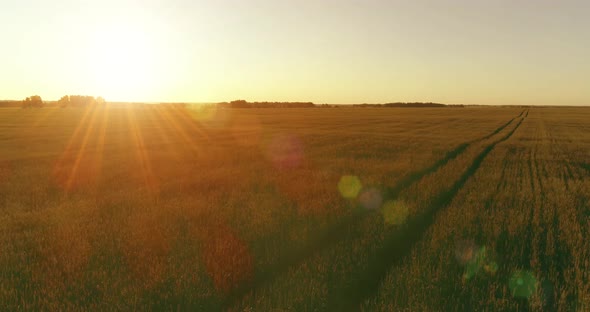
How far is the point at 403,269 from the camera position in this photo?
549cm

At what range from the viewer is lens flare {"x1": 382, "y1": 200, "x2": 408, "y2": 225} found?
7875 millimetres

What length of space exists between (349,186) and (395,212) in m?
2.91

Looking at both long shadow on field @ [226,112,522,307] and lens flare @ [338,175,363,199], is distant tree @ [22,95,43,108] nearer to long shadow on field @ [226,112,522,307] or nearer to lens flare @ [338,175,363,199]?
lens flare @ [338,175,363,199]

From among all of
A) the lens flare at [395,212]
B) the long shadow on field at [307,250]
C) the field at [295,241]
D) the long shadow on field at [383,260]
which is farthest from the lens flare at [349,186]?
the long shadow on field at [383,260]

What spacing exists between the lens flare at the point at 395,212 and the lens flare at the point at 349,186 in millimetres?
1135

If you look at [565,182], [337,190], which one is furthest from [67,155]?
[565,182]

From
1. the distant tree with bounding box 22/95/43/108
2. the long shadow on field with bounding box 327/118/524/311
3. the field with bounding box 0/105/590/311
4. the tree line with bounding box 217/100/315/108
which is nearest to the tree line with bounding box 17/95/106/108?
the distant tree with bounding box 22/95/43/108

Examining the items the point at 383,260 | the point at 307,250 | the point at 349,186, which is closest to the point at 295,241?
the point at 307,250

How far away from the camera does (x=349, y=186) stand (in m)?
11.4

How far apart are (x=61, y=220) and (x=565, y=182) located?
1575cm

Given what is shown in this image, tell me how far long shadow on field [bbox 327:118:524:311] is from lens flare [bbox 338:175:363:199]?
2255mm

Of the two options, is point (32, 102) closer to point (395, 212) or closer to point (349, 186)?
point (349, 186)

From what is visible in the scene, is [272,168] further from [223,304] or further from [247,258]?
[223,304]

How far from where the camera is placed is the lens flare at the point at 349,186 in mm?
10217
